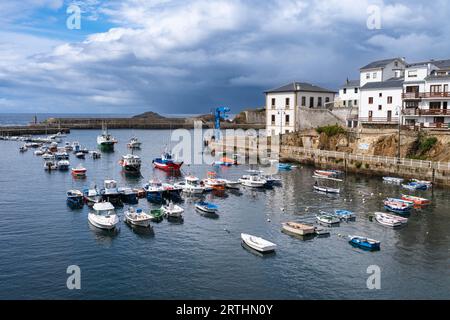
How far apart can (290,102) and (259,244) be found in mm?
71182

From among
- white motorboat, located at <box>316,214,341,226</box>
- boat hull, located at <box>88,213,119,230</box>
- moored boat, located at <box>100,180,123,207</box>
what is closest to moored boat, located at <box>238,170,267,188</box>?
moored boat, located at <box>100,180,123,207</box>

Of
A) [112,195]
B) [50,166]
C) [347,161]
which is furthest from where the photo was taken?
[50,166]

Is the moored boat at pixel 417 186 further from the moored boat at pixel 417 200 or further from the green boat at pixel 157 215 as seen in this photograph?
the green boat at pixel 157 215

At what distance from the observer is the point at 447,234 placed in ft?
146

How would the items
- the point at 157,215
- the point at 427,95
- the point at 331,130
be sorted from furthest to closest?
the point at 331,130 → the point at 427,95 → the point at 157,215

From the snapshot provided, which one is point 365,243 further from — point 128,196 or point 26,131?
point 26,131

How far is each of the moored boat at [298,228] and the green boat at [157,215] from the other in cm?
1412

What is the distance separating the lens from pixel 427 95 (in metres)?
79.8

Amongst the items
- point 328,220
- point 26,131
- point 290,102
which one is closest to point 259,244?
point 328,220

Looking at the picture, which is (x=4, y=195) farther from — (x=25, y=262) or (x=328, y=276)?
(x=328, y=276)

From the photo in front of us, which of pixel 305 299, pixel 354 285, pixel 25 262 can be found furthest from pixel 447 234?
pixel 25 262

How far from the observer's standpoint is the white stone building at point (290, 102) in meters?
105

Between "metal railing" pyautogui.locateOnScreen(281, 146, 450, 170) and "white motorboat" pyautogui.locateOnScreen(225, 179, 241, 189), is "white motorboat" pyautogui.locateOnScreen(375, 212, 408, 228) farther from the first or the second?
"white motorboat" pyautogui.locateOnScreen(225, 179, 241, 189)

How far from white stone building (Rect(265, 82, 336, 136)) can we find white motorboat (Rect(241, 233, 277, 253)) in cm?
6759
